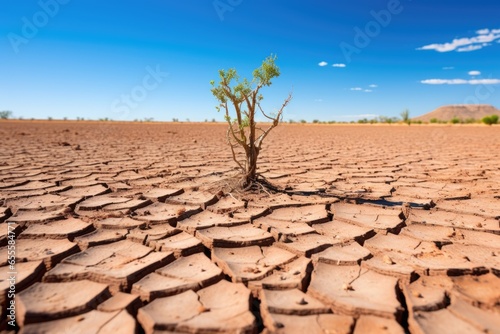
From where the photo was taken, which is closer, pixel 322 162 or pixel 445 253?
pixel 445 253

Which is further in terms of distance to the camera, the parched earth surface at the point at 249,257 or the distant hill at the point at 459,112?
the distant hill at the point at 459,112

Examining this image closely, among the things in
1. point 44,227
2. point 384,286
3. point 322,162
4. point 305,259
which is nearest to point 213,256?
point 305,259

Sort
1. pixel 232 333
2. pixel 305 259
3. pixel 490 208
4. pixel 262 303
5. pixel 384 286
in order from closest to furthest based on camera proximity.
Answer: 1. pixel 232 333
2. pixel 262 303
3. pixel 384 286
4. pixel 305 259
5. pixel 490 208

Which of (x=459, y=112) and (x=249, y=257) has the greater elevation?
(x=459, y=112)

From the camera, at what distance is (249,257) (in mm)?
1897

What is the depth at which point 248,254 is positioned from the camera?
76.3 inches

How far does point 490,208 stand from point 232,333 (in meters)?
2.48

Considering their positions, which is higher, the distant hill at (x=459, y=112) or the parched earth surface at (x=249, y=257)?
the distant hill at (x=459, y=112)

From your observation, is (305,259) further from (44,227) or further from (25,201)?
(25,201)

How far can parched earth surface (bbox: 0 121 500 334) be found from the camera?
133cm

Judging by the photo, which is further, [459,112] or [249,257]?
[459,112]

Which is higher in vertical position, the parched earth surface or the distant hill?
the distant hill

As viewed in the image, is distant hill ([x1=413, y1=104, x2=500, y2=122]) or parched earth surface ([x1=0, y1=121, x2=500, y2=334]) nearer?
Result: parched earth surface ([x1=0, y1=121, x2=500, y2=334])

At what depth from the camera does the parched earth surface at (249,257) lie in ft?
4.37
